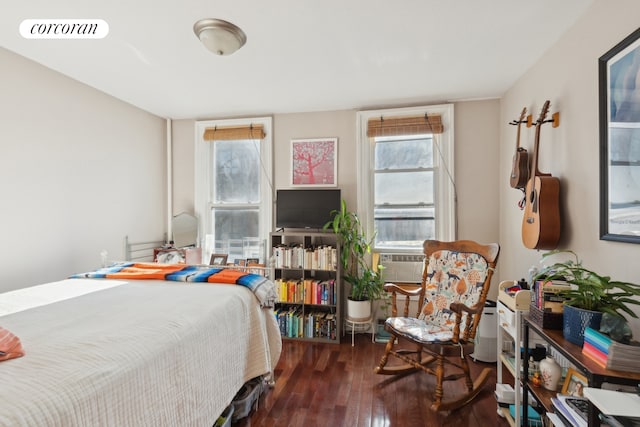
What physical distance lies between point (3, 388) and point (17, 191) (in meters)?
2.07

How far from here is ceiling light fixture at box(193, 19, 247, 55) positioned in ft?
6.15

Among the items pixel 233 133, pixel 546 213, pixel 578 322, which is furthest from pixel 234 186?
pixel 578 322

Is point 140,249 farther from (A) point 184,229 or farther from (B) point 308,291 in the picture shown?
(B) point 308,291

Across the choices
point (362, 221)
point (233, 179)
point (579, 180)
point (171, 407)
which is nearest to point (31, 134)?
point (233, 179)

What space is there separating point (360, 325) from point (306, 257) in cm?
98

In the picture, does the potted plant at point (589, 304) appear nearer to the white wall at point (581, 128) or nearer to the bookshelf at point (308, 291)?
the white wall at point (581, 128)

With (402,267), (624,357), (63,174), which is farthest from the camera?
(402,267)

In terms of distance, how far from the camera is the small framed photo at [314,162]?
11.5ft

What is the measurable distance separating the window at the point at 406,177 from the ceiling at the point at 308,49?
223 mm

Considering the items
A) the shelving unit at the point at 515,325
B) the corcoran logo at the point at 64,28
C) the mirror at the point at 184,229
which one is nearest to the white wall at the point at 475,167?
the shelving unit at the point at 515,325

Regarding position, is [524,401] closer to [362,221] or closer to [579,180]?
[579,180]

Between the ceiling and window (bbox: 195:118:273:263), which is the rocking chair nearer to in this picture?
the ceiling

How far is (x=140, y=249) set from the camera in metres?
3.51

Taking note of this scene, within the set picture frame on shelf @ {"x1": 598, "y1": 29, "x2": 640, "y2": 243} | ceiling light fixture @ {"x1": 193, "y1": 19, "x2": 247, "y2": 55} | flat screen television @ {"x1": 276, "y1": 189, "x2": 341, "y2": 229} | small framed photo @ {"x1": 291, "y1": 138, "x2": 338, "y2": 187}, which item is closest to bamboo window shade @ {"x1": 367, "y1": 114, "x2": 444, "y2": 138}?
small framed photo @ {"x1": 291, "y1": 138, "x2": 338, "y2": 187}
